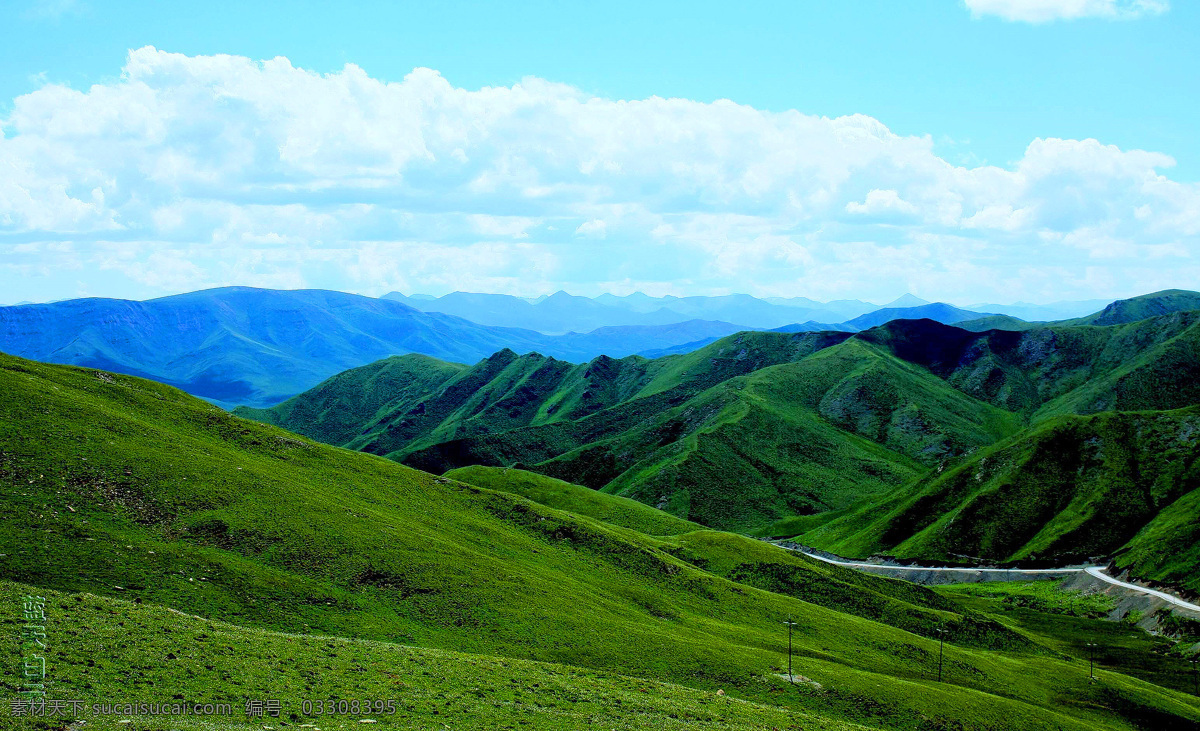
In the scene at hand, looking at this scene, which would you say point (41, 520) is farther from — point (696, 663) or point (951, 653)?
point (951, 653)

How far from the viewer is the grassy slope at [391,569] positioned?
56719 millimetres

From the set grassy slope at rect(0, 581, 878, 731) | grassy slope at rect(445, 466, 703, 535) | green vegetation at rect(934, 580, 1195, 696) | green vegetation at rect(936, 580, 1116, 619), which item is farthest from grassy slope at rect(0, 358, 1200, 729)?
grassy slope at rect(445, 466, 703, 535)

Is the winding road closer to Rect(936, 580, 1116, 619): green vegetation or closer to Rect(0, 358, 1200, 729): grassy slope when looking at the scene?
Rect(936, 580, 1116, 619): green vegetation

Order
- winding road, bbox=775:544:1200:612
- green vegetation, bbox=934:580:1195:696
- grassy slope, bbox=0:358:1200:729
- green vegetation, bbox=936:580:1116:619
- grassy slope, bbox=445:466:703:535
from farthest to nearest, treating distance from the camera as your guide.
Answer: grassy slope, bbox=445:466:703:535 → green vegetation, bbox=936:580:1116:619 → winding road, bbox=775:544:1200:612 → green vegetation, bbox=934:580:1195:696 → grassy slope, bbox=0:358:1200:729

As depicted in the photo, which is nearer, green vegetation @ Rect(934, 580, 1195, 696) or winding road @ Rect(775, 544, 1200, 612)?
green vegetation @ Rect(934, 580, 1195, 696)

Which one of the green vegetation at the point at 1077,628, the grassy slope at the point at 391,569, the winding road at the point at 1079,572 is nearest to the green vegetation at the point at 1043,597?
the green vegetation at the point at 1077,628

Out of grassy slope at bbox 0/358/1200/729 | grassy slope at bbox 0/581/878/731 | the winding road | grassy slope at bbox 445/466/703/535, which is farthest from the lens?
grassy slope at bbox 445/466/703/535

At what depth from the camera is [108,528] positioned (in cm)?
5866

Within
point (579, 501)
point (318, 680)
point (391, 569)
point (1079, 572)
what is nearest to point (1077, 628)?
point (1079, 572)

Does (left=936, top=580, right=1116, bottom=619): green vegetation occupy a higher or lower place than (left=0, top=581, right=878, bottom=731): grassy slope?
lower

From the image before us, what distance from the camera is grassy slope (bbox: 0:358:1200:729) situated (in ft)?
186

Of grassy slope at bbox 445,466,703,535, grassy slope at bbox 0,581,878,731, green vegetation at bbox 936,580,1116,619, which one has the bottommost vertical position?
green vegetation at bbox 936,580,1116,619

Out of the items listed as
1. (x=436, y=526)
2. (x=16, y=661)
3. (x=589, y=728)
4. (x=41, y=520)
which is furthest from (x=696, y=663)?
(x=41, y=520)

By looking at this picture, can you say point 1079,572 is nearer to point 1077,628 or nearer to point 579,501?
point 1077,628
